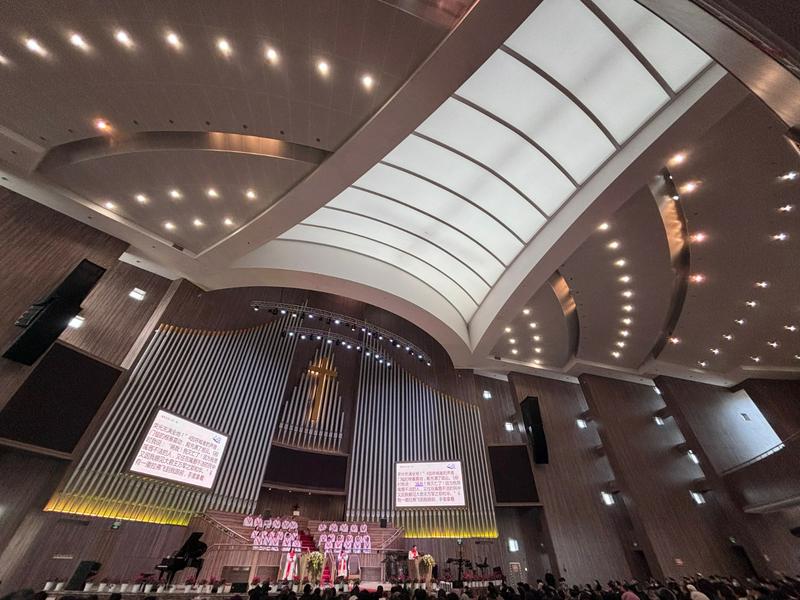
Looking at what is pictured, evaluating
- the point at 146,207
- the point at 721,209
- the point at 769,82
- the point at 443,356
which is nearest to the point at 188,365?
the point at 146,207

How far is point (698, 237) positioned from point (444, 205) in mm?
7707

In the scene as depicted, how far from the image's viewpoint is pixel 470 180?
11.4 meters

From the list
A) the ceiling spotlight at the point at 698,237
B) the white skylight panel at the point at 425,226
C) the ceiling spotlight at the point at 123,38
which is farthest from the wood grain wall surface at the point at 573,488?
the ceiling spotlight at the point at 123,38

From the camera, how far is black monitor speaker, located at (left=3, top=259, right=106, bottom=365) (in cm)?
782

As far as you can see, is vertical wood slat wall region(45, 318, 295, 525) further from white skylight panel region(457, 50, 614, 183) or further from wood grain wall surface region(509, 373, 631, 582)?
white skylight panel region(457, 50, 614, 183)

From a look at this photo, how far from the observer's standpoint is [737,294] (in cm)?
1153

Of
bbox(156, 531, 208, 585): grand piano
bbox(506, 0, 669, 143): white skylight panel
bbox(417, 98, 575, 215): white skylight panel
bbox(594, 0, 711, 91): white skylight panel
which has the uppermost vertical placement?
bbox(417, 98, 575, 215): white skylight panel

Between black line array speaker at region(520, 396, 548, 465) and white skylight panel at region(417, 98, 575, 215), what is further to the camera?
black line array speaker at region(520, 396, 548, 465)

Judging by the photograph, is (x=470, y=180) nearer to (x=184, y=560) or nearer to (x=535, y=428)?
(x=535, y=428)

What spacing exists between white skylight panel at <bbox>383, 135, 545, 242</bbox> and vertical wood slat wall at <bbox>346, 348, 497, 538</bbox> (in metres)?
8.78

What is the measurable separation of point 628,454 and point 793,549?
18.6ft

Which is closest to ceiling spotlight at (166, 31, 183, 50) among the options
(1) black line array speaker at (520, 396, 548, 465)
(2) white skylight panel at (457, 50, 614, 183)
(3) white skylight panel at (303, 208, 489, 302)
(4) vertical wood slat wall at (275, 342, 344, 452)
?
(2) white skylight panel at (457, 50, 614, 183)

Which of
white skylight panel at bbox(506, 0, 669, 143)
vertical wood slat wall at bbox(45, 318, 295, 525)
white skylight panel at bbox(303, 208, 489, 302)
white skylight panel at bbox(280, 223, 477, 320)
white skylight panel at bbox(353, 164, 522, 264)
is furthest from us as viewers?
white skylight panel at bbox(280, 223, 477, 320)

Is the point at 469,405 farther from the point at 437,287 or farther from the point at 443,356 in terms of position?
the point at 437,287
